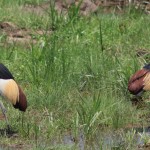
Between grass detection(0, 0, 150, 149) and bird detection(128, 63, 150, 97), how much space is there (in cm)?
24

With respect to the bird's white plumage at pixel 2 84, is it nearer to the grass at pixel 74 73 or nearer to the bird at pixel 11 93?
the bird at pixel 11 93

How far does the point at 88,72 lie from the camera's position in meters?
8.54

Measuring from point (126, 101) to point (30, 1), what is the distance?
13.1ft

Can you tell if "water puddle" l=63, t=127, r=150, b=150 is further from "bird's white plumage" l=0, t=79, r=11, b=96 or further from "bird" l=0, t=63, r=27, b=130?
"bird's white plumage" l=0, t=79, r=11, b=96

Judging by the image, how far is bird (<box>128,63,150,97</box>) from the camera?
288 inches

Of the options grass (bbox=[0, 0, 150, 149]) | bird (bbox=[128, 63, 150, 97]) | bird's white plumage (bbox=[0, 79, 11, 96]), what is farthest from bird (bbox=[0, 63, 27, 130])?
bird (bbox=[128, 63, 150, 97])

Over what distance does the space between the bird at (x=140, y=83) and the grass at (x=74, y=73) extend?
238mm

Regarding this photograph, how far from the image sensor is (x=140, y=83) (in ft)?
24.1

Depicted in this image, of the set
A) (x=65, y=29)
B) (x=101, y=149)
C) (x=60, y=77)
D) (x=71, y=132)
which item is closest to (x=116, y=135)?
(x=71, y=132)

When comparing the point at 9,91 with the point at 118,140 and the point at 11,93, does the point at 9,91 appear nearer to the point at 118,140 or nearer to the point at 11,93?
the point at 11,93

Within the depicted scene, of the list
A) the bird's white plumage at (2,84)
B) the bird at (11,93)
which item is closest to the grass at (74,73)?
the bird at (11,93)

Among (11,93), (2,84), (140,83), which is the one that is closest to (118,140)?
(140,83)

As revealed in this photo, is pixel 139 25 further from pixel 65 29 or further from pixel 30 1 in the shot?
pixel 30 1

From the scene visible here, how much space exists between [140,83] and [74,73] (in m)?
1.30
